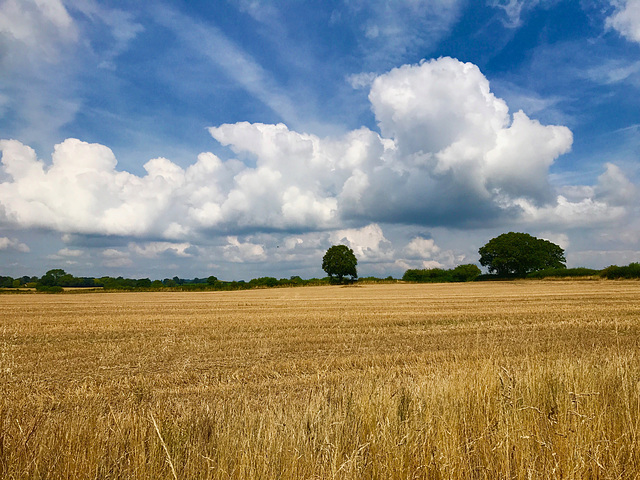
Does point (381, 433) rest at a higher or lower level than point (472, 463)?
higher

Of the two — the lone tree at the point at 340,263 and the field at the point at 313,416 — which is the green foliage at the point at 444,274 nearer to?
the lone tree at the point at 340,263

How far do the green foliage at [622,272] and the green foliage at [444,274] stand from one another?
103 ft

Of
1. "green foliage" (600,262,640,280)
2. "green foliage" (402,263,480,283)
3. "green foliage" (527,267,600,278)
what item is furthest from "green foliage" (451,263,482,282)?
"green foliage" (600,262,640,280)

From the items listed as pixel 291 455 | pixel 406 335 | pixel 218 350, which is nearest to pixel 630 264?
pixel 406 335

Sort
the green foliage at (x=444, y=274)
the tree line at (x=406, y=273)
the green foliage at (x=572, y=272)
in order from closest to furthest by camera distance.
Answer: the green foliage at (x=572, y=272)
the tree line at (x=406, y=273)
the green foliage at (x=444, y=274)

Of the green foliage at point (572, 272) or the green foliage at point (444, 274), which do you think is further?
the green foliage at point (444, 274)

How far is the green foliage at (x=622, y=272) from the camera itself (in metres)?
62.5

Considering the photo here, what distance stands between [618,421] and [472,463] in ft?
7.43

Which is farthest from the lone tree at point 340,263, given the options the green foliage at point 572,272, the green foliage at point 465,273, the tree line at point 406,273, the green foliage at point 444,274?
the green foliage at point 572,272

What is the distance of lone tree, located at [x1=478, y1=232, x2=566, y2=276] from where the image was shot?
9094cm

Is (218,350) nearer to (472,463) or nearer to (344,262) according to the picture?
(472,463)

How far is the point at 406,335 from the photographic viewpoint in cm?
1543

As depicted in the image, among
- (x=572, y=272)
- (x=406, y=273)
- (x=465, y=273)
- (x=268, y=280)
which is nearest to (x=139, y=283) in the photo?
(x=268, y=280)

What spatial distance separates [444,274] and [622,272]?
43074mm
